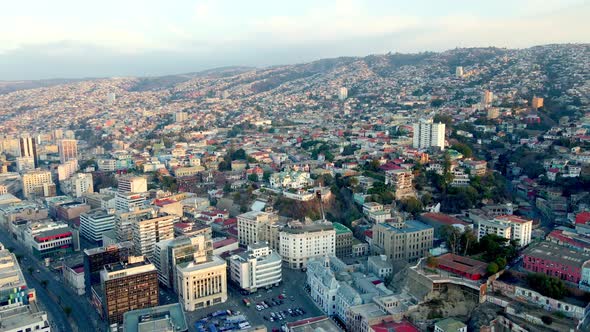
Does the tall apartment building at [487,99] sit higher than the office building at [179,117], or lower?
higher

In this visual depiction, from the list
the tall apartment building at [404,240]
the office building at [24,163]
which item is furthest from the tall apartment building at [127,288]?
the office building at [24,163]

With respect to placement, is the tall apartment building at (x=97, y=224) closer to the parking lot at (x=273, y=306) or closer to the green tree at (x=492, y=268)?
the parking lot at (x=273, y=306)

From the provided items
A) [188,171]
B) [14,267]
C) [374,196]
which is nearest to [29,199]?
[188,171]

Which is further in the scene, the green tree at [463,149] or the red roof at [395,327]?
the green tree at [463,149]

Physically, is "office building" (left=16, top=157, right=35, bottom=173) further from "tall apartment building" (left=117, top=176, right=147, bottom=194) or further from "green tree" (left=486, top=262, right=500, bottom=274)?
"green tree" (left=486, top=262, right=500, bottom=274)

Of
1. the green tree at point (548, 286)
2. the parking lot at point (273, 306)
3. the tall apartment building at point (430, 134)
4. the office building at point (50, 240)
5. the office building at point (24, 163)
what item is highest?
the tall apartment building at point (430, 134)

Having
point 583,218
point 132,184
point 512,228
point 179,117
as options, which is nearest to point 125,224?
point 132,184
